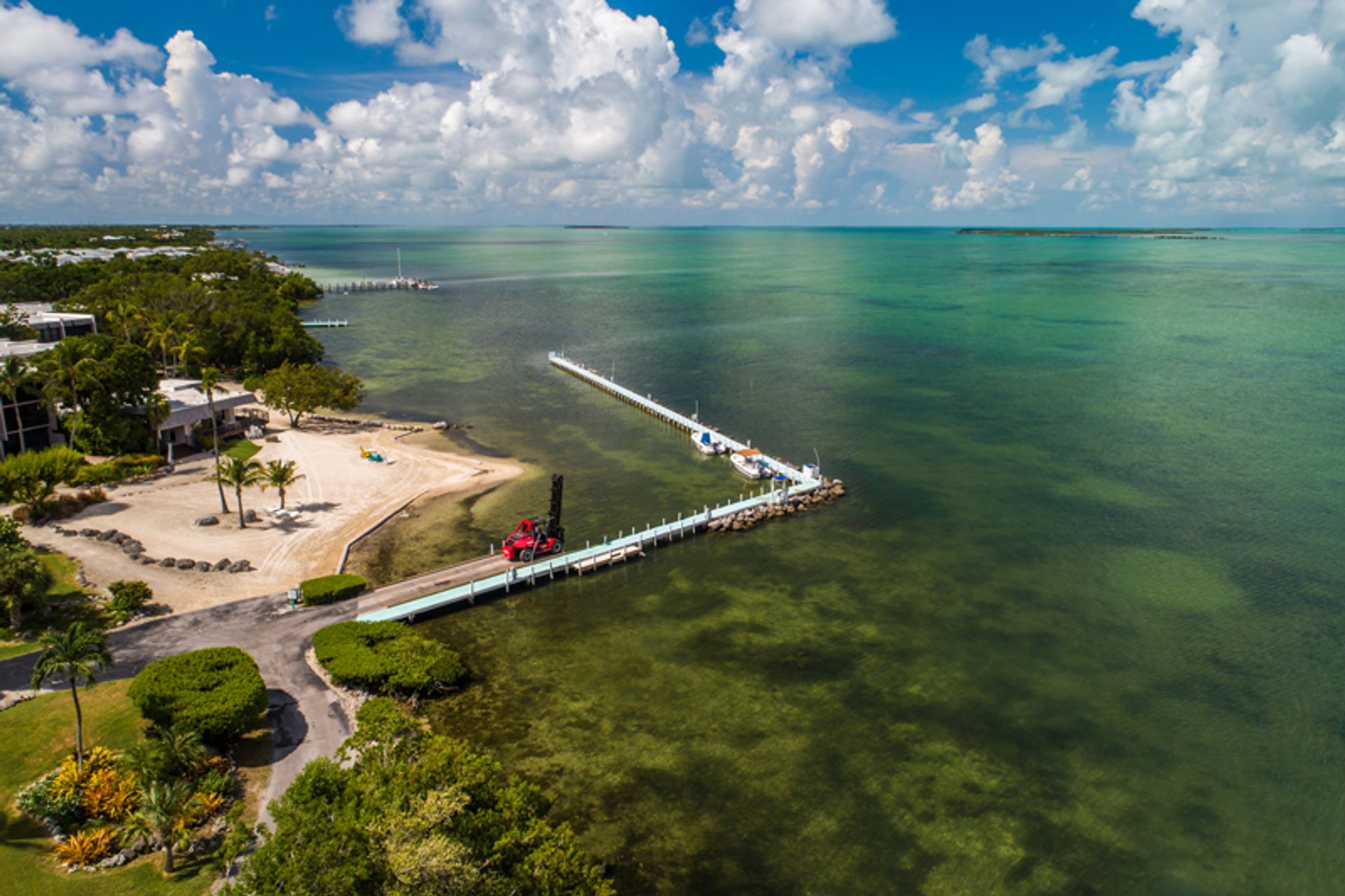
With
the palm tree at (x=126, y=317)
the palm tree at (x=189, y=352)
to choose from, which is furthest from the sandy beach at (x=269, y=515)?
the palm tree at (x=126, y=317)

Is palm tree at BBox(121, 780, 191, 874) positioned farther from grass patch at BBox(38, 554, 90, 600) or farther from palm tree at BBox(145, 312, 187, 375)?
palm tree at BBox(145, 312, 187, 375)

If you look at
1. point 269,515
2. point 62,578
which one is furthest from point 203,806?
point 269,515

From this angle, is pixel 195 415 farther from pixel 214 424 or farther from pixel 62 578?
pixel 62 578

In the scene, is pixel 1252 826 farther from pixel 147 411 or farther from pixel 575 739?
pixel 147 411

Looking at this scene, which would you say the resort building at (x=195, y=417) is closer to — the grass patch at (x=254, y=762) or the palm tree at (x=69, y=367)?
the palm tree at (x=69, y=367)

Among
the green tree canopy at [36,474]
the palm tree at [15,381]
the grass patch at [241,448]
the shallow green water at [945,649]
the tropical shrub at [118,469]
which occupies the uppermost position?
the palm tree at [15,381]

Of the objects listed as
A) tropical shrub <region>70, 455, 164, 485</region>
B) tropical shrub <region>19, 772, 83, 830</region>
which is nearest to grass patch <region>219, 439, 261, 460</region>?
tropical shrub <region>70, 455, 164, 485</region>
